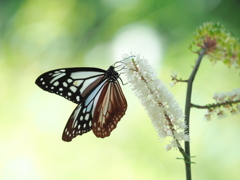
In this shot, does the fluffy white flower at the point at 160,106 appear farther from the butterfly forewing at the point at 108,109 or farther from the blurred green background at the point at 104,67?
the blurred green background at the point at 104,67

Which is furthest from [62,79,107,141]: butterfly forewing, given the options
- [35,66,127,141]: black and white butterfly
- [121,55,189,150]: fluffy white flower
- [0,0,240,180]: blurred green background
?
[0,0,240,180]: blurred green background

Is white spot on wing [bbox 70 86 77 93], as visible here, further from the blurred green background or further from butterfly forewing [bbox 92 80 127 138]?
the blurred green background

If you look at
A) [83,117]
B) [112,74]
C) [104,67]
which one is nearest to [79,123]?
[83,117]

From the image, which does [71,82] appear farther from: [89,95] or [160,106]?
[160,106]

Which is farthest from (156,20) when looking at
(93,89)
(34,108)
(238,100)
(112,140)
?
(238,100)

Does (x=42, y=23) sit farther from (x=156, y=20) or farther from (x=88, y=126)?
(x=88, y=126)

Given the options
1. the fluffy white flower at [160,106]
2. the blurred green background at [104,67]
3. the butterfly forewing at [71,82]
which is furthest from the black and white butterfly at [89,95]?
the blurred green background at [104,67]

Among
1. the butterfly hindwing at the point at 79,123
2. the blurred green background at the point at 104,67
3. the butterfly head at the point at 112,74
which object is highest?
the blurred green background at the point at 104,67
